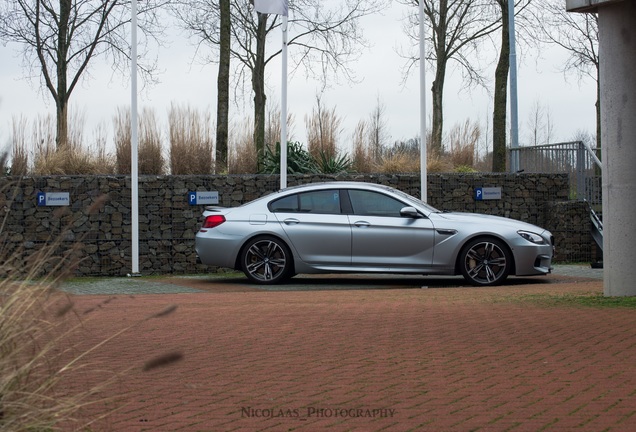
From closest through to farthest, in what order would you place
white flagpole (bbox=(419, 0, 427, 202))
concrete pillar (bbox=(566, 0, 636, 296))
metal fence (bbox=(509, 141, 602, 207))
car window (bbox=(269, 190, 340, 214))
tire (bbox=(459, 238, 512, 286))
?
concrete pillar (bbox=(566, 0, 636, 296)) < tire (bbox=(459, 238, 512, 286)) < car window (bbox=(269, 190, 340, 214)) < white flagpole (bbox=(419, 0, 427, 202)) < metal fence (bbox=(509, 141, 602, 207))

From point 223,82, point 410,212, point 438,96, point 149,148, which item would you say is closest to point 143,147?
point 149,148

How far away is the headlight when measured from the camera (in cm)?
1577

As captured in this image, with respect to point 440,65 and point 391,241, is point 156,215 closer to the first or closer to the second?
point 391,241

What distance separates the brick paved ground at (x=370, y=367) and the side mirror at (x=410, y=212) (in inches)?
130

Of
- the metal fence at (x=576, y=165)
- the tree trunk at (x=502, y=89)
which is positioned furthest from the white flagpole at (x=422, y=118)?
the tree trunk at (x=502, y=89)

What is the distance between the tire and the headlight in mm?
343

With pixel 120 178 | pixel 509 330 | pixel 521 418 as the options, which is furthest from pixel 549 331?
pixel 120 178

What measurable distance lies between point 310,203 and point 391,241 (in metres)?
1.49

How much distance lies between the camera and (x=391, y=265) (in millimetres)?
15891

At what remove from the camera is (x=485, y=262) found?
15.8 metres

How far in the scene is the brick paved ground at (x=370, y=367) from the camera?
6031mm

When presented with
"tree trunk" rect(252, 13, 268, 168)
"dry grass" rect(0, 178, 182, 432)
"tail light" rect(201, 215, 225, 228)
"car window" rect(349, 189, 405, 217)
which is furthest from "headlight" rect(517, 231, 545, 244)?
"tree trunk" rect(252, 13, 268, 168)

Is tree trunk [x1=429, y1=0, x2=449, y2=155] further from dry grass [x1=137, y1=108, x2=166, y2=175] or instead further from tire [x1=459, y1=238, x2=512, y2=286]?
tire [x1=459, y1=238, x2=512, y2=286]

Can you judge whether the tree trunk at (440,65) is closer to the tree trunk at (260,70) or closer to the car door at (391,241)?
the tree trunk at (260,70)
